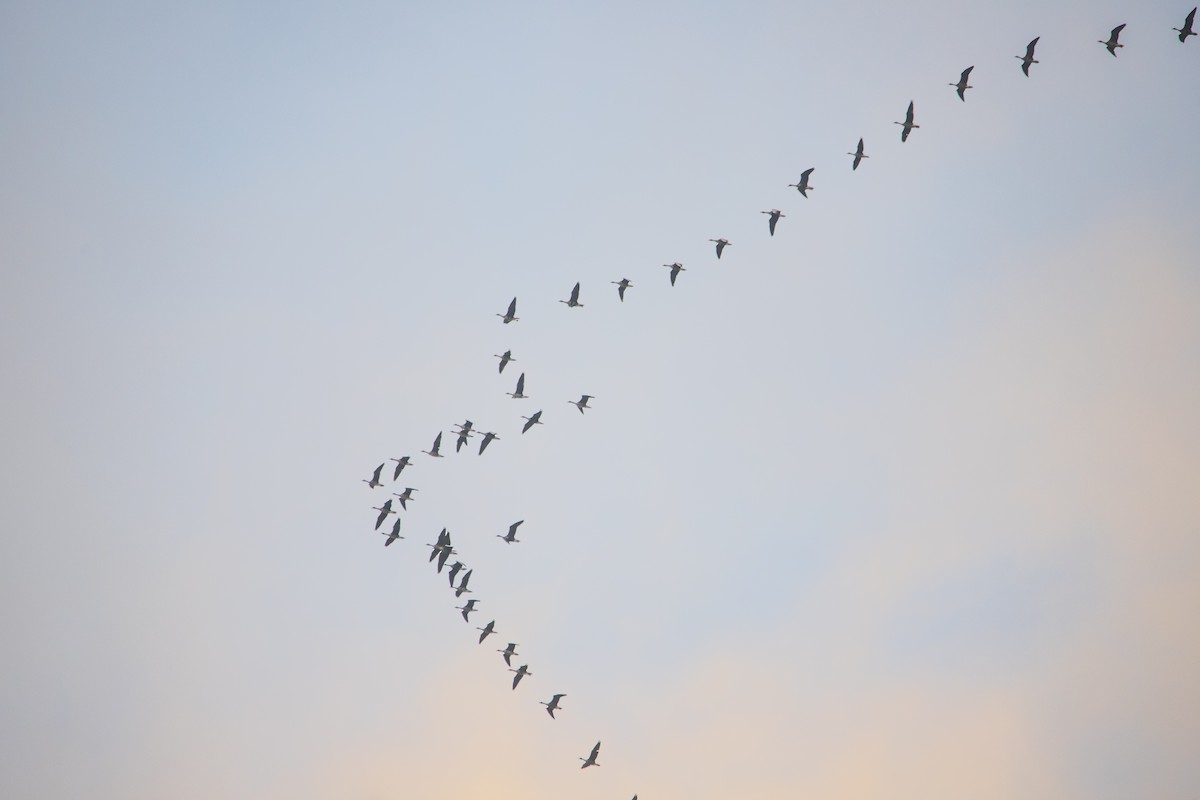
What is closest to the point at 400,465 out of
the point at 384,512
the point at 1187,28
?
the point at 384,512

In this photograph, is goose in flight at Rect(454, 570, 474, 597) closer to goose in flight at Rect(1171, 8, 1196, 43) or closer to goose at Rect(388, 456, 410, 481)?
goose at Rect(388, 456, 410, 481)

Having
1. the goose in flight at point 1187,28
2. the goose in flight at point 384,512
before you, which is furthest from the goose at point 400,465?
the goose in flight at point 1187,28

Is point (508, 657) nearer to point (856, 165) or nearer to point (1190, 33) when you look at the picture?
point (856, 165)

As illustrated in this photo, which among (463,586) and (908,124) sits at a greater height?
(908,124)

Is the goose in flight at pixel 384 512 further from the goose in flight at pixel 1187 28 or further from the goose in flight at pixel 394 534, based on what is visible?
the goose in flight at pixel 1187 28

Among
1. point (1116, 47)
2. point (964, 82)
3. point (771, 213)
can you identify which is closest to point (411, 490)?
point (771, 213)

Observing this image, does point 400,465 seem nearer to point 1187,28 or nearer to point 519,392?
point 519,392

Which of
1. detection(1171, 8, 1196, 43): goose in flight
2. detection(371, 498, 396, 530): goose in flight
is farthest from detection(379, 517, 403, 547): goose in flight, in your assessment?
detection(1171, 8, 1196, 43): goose in flight

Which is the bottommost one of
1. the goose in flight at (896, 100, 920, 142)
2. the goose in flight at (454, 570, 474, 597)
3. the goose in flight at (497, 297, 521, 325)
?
the goose in flight at (454, 570, 474, 597)

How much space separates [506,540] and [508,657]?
328 inches

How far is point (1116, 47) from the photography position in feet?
339

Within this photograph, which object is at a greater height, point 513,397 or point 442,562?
point 513,397

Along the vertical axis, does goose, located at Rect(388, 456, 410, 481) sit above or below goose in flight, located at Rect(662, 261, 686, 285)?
below

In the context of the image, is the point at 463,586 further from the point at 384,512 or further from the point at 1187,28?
the point at 1187,28
